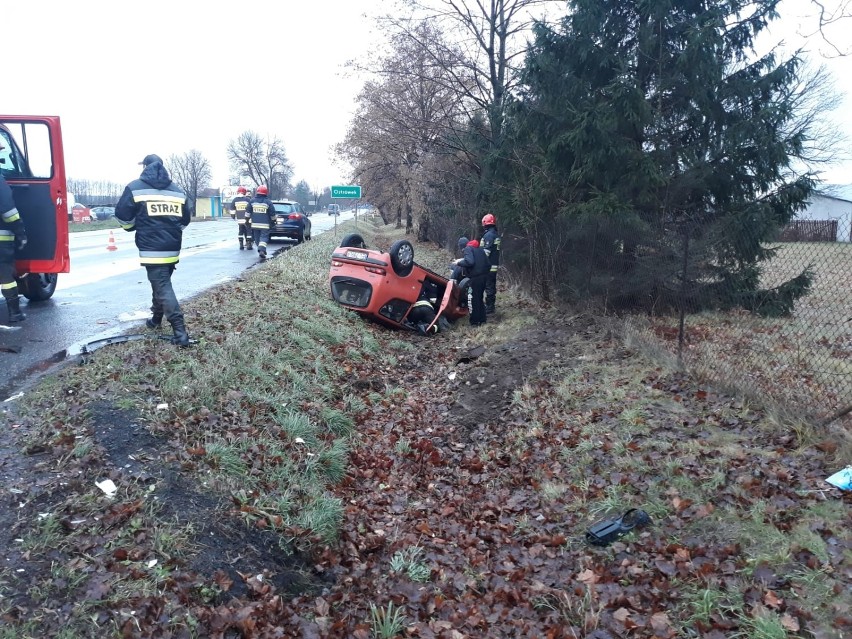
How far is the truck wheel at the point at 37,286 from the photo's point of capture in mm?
9062

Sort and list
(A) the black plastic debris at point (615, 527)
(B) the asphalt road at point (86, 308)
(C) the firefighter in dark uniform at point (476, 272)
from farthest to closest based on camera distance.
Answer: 1. (C) the firefighter in dark uniform at point (476, 272)
2. (B) the asphalt road at point (86, 308)
3. (A) the black plastic debris at point (615, 527)

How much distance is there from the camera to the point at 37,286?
9172 mm

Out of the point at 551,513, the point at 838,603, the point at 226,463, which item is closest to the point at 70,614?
the point at 226,463

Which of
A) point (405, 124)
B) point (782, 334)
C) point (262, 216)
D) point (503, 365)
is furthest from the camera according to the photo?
point (405, 124)

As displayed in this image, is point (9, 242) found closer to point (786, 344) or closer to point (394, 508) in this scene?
point (394, 508)

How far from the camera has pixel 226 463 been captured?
4.57m

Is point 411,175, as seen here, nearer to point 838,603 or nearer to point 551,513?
point 551,513

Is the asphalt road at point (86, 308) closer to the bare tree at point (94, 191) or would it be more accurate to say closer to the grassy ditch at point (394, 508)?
the grassy ditch at point (394, 508)

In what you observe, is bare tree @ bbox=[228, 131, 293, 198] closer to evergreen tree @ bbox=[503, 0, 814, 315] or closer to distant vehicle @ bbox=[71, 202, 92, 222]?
distant vehicle @ bbox=[71, 202, 92, 222]

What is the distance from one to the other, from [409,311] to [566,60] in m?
5.16

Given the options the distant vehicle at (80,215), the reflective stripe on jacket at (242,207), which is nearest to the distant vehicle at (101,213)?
the distant vehicle at (80,215)

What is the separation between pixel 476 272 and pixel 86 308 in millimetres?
6305

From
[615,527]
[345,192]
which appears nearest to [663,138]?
[615,527]

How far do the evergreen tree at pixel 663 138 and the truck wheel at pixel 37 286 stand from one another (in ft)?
27.6
